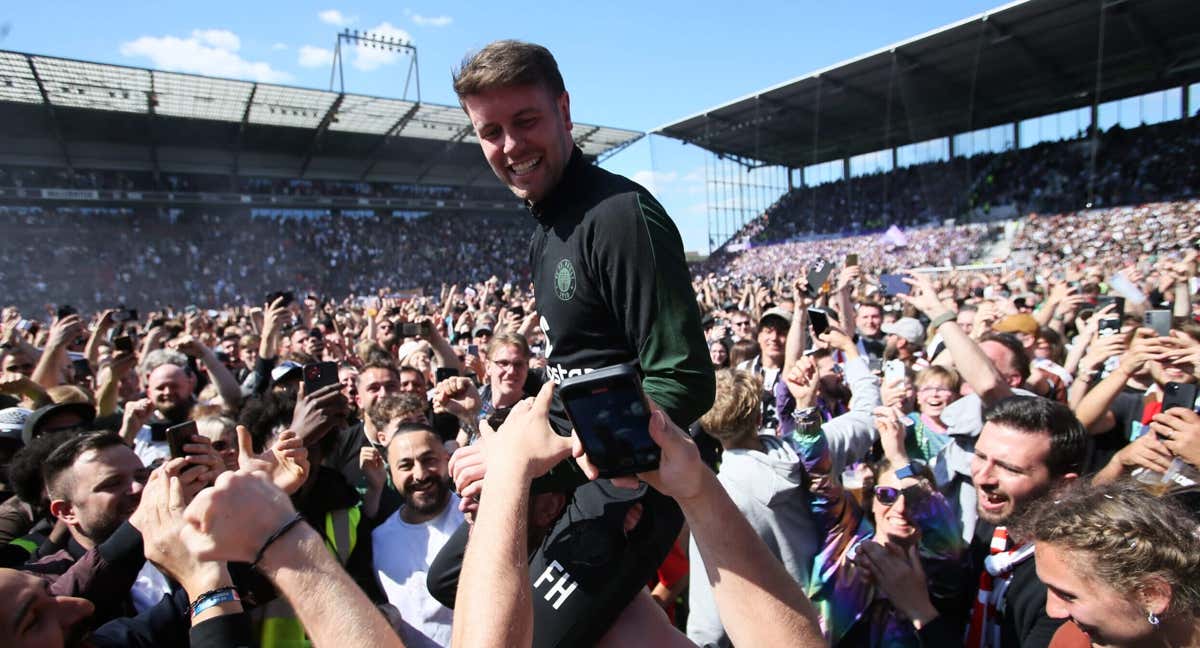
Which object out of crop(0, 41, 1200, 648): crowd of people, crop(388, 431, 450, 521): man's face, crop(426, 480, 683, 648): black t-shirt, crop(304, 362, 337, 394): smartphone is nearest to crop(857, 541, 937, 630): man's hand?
crop(0, 41, 1200, 648): crowd of people

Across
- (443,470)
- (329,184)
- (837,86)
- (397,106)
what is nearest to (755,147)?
(837,86)

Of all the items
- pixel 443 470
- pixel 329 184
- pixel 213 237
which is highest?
pixel 329 184

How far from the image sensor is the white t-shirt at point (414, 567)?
100 inches

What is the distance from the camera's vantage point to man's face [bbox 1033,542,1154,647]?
149 cm

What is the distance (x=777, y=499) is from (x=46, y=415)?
3330 millimetres

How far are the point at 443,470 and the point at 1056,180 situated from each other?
33.8m

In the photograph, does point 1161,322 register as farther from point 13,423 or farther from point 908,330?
point 13,423

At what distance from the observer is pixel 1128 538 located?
1.55 m

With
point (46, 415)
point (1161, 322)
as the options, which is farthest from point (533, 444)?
point (1161, 322)

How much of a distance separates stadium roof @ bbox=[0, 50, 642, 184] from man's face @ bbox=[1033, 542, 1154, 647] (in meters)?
21.9

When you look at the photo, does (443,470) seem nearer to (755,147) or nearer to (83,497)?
(83,497)

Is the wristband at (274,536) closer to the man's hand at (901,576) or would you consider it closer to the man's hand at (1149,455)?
the man's hand at (901,576)

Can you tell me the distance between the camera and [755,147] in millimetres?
36812

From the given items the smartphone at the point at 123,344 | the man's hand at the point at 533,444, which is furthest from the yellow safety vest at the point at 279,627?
Answer: the smartphone at the point at 123,344
